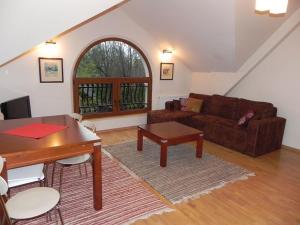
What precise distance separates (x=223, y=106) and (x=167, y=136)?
2116 mm

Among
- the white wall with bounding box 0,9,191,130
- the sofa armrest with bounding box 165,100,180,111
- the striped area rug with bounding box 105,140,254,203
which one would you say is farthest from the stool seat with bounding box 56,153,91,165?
the sofa armrest with bounding box 165,100,180,111

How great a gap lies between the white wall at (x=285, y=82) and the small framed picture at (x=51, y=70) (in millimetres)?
3950

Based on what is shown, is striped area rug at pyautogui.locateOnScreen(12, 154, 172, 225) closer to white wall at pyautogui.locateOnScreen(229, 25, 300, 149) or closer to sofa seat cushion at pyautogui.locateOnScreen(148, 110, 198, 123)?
sofa seat cushion at pyautogui.locateOnScreen(148, 110, 198, 123)

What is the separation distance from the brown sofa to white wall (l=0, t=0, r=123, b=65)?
9.73 ft

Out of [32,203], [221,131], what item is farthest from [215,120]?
[32,203]

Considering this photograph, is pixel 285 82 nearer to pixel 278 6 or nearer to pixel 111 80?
pixel 278 6

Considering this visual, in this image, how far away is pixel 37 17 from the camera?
2.13 metres

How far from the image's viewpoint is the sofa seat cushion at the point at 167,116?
16.1 feet

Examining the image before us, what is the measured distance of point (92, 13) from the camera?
7.39ft

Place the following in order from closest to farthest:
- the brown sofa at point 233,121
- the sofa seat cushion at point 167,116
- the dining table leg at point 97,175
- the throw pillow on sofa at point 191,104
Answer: the dining table leg at point 97,175, the brown sofa at point 233,121, the sofa seat cushion at point 167,116, the throw pillow on sofa at point 191,104

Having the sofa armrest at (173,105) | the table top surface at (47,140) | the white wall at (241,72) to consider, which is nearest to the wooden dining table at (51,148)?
the table top surface at (47,140)

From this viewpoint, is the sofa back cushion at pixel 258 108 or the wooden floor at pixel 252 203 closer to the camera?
the wooden floor at pixel 252 203

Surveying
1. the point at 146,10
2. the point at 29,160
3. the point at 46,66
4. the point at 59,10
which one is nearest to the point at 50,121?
the point at 29,160

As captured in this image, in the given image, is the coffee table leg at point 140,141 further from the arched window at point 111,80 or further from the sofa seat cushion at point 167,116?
the arched window at point 111,80
